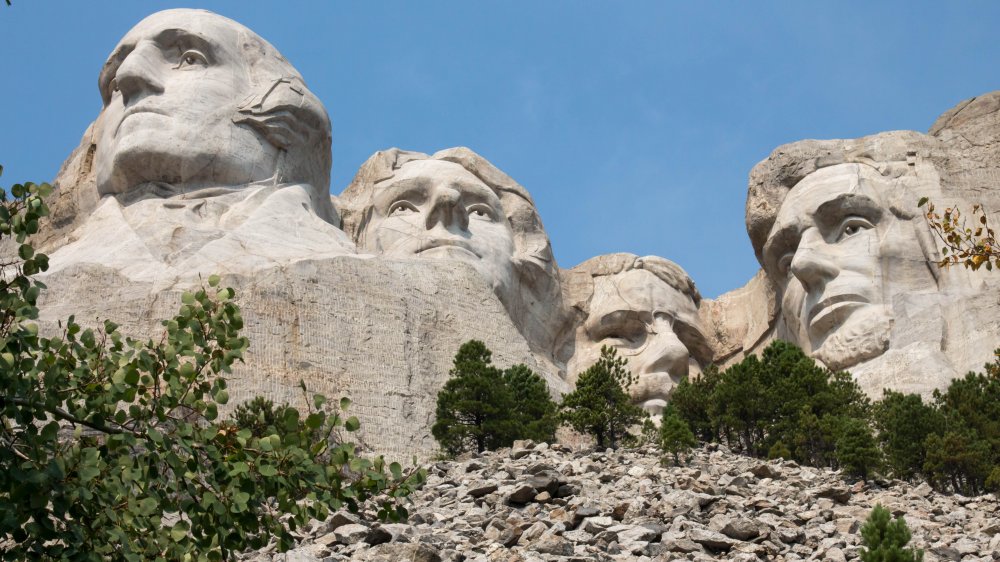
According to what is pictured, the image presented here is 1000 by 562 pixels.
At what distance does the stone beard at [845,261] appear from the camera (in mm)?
29891

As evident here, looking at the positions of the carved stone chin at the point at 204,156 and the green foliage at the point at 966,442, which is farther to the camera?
the carved stone chin at the point at 204,156

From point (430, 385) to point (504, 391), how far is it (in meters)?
2.88

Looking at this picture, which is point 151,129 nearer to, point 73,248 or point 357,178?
point 73,248

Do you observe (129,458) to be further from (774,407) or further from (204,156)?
(204,156)

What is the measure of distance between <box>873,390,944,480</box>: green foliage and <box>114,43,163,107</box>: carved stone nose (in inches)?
475

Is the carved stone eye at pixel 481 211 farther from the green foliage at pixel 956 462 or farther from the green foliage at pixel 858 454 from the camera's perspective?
the green foliage at pixel 858 454

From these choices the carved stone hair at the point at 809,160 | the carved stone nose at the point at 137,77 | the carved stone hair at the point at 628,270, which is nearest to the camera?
the carved stone nose at the point at 137,77

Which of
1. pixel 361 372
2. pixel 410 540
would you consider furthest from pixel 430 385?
pixel 410 540

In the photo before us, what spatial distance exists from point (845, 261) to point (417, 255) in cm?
686

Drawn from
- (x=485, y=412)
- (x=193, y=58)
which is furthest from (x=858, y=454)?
(x=193, y=58)

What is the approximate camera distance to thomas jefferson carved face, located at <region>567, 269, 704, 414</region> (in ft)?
106

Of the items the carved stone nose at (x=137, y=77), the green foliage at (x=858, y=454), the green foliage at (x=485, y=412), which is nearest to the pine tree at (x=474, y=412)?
the green foliage at (x=485, y=412)

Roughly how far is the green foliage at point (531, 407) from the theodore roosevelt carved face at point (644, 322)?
721cm

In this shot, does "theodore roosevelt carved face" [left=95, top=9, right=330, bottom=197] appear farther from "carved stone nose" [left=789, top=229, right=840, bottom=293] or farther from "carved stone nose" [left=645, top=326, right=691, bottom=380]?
"carved stone nose" [left=789, top=229, right=840, bottom=293]
